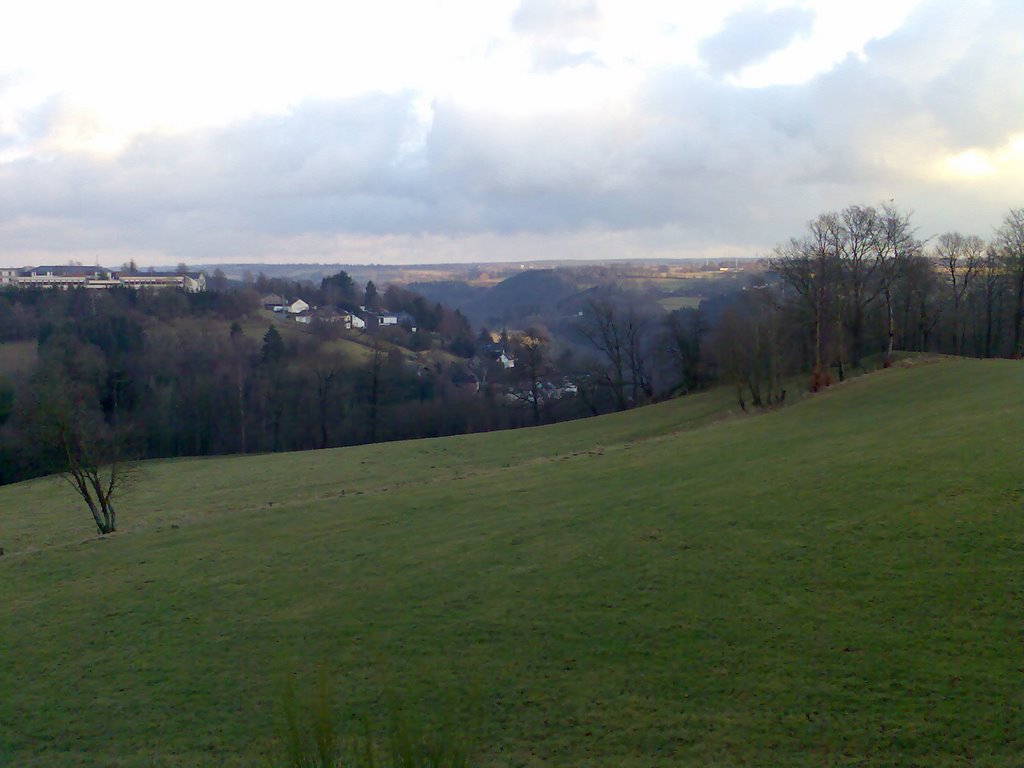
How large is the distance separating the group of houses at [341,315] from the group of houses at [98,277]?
1285 cm

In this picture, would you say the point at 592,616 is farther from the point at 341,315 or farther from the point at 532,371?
the point at 341,315

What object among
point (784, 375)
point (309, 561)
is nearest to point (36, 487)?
point (309, 561)

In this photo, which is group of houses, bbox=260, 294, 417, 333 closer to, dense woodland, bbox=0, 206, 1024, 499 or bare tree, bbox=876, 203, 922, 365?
dense woodland, bbox=0, 206, 1024, 499

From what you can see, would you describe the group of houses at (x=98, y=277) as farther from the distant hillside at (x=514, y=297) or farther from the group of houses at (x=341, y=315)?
the distant hillside at (x=514, y=297)

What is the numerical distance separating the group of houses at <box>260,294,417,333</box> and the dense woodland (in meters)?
5.26

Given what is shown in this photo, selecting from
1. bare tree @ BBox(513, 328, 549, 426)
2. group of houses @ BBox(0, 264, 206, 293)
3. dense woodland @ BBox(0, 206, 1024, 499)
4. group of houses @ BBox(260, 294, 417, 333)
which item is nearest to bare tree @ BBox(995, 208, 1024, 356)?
dense woodland @ BBox(0, 206, 1024, 499)

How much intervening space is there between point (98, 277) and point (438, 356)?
237 feet

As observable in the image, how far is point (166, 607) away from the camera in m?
16.8

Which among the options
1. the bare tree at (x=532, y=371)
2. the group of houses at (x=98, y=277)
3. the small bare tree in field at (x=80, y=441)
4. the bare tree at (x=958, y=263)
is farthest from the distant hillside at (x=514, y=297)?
the small bare tree in field at (x=80, y=441)

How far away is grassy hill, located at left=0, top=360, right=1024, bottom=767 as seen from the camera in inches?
420

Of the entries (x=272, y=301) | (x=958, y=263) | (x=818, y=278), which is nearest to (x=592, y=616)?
(x=818, y=278)

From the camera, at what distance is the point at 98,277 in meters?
132

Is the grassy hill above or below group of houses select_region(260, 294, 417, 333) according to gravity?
below

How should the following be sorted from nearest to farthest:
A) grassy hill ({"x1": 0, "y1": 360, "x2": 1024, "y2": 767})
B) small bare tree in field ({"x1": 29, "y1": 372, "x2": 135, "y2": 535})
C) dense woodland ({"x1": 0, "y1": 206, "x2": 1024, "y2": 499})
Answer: grassy hill ({"x1": 0, "y1": 360, "x2": 1024, "y2": 767}), small bare tree in field ({"x1": 29, "y1": 372, "x2": 135, "y2": 535}), dense woodland ({"x1": 0, "y1": 206, "x2": 1024, "y2": 499})
